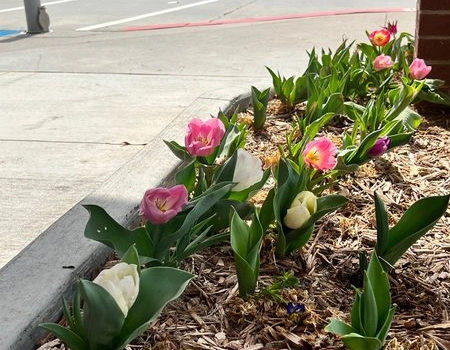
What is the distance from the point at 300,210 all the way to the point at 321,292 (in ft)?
0.75

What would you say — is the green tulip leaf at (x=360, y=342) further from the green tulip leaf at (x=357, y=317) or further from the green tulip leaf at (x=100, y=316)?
the green tulip leaf at (x=100, y=316)

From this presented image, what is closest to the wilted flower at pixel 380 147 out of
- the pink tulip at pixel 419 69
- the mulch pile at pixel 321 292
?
the mulch pile at pixel 321 292

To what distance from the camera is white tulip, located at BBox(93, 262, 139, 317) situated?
5.00 ft

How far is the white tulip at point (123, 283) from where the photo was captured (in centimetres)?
152

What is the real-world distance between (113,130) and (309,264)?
89.0 inches

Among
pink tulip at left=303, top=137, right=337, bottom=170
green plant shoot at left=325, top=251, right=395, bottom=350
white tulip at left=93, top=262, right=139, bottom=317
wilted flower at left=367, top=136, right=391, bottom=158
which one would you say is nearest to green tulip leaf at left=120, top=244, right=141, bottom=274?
white tulip at left=93, top=262, right=139, bottom=317

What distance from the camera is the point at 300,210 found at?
2.07 meters

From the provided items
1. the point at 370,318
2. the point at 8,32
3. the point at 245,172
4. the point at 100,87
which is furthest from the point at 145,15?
the point at 370,318

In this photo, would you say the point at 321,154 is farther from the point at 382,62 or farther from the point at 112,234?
the point at 382,62

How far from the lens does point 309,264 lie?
2.22m

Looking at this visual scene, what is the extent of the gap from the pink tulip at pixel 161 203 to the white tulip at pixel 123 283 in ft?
0.76

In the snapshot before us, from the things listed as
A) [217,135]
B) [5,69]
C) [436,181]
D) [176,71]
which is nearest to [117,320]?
[217,135]

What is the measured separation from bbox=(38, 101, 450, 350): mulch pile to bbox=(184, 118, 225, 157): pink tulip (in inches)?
12.2

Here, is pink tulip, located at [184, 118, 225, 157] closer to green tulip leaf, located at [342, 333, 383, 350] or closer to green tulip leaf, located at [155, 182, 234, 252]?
green tulip leaf, located at [155, 182, 234, 252]
